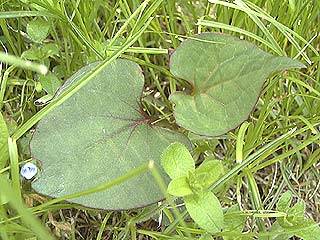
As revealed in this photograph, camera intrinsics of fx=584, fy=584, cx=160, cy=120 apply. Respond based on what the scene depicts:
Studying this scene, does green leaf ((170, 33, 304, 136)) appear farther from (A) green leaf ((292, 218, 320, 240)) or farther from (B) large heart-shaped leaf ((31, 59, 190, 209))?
(A) green leaf ((292, 218, 320, 240))

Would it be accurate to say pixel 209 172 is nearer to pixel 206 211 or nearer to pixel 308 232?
pixel 206 211

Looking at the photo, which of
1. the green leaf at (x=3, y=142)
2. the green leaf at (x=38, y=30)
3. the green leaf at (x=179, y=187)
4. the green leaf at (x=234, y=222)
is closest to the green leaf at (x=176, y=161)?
the green leaf at (x=179, y=187)

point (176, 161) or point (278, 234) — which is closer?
point (176, 161)

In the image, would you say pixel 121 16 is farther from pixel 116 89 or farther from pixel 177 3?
pixel 116 89

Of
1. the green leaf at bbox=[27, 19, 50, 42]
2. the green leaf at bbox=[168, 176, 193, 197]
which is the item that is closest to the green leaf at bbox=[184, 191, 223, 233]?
the green leaf at bbox=[168, 176, 193, 197]

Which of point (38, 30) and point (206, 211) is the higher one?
point (38, 30)

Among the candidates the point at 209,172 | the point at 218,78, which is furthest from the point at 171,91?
the point at 209,172
